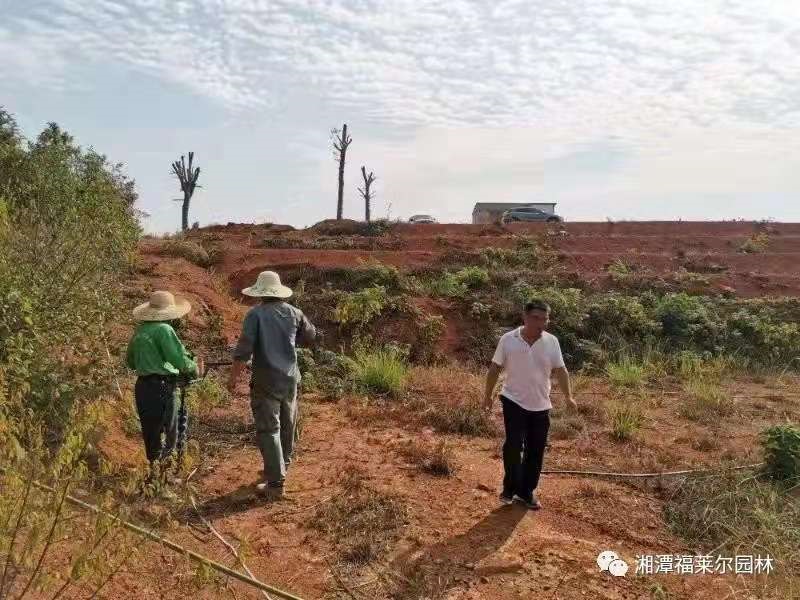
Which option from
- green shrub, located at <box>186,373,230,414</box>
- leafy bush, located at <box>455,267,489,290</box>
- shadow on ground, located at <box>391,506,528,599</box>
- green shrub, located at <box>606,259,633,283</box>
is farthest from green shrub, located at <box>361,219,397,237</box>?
shadow on ground, located at <box>391,506,528,599</box>

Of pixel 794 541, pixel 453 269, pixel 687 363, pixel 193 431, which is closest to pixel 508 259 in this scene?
pixel 453 269

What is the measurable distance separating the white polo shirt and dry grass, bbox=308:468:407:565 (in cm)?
110

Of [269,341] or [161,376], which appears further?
[269,341]

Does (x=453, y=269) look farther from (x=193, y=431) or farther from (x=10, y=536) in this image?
(x=10, y=536)

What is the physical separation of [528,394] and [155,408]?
2.53 m

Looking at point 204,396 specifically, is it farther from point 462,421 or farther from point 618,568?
point 618,568

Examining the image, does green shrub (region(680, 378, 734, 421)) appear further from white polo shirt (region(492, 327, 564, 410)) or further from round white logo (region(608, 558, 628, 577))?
round white logo (region(608, 558, 628, 577))

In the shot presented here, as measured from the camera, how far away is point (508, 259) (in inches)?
668

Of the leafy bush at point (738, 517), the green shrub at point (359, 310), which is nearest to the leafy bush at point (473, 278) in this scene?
the green shrub at point (359, 310)

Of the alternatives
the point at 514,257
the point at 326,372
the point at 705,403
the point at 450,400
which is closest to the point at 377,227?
the point at 514,257

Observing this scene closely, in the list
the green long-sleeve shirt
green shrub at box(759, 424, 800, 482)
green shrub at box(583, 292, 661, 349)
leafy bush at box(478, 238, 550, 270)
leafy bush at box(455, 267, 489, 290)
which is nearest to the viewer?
the green long-sleeve shirt

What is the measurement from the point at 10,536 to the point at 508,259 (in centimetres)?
1535

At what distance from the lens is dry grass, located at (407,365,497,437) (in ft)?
21.8

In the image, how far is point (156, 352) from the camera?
453 cm
